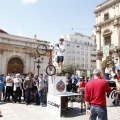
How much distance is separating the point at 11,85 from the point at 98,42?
84.2 feet

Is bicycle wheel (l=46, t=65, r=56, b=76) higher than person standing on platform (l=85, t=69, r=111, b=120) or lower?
higher

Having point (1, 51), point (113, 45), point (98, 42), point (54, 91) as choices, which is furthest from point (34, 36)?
point (54, 91)

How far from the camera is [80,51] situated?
236 ft

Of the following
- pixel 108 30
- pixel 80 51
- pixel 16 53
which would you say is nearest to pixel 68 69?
pixel 80 51

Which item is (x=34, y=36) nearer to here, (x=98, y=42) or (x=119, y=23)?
(x=98, y=42)

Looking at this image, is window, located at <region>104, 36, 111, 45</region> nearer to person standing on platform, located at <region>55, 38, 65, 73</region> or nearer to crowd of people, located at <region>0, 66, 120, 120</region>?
crowd of people, located at <region>0, 66, 120, 120</region>

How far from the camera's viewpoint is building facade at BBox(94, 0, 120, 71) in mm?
31297

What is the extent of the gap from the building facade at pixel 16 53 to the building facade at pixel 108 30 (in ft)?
37.2

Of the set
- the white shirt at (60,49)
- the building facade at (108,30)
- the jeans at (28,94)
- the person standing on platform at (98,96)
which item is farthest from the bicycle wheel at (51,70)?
the building facade at (108,30)

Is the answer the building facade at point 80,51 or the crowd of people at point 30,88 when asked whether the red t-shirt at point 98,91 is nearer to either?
the crowd of people at point 30,88

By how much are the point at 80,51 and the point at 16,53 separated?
4130 cm

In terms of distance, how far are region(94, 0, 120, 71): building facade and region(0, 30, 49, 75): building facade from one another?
1135 cm

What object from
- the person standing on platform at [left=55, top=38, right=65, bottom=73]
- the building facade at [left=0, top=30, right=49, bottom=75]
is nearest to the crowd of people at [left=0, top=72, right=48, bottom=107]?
the person standing on platform at [left=55, top=38, right=65, bottom=73]

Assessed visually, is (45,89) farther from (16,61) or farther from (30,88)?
(16,61)
